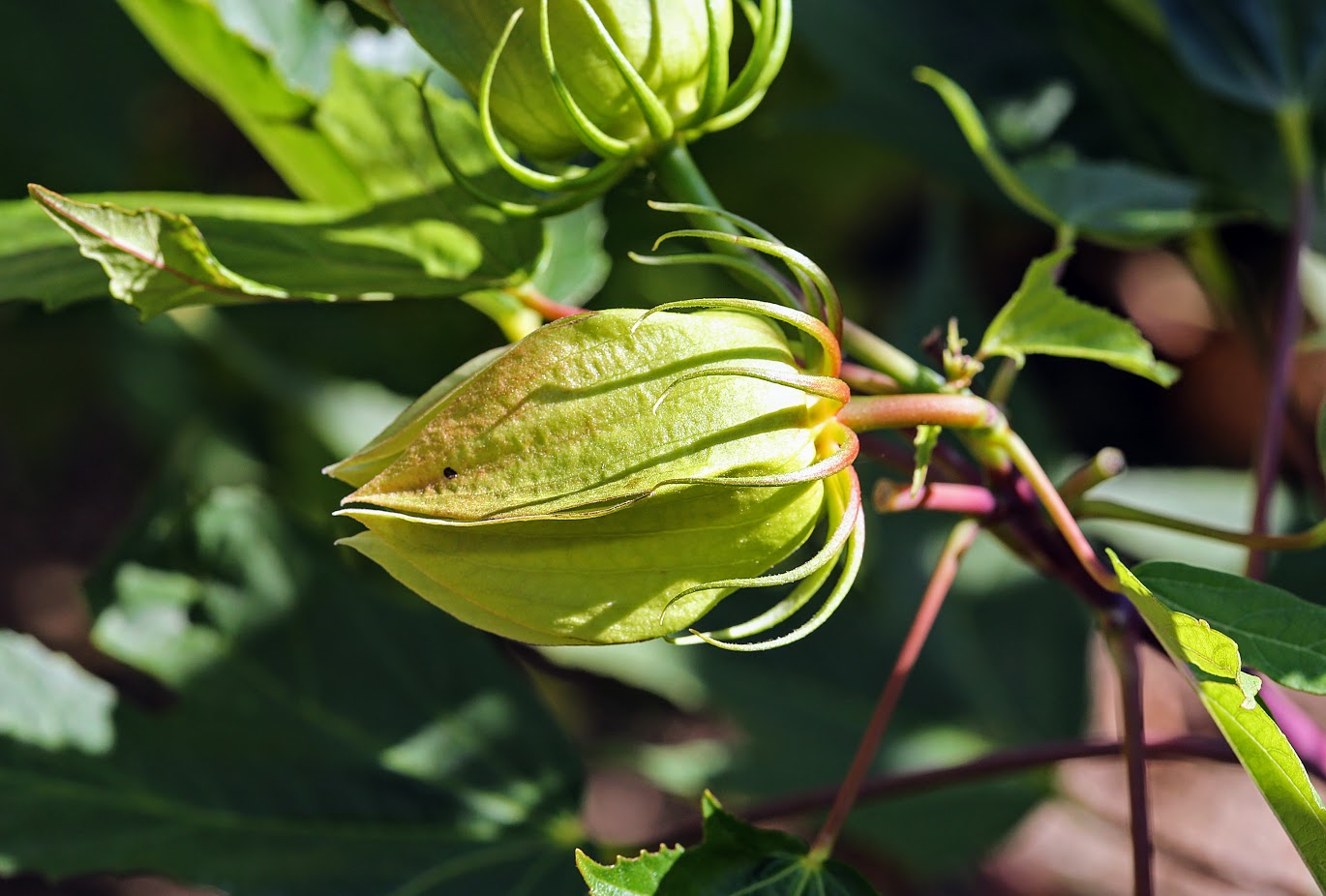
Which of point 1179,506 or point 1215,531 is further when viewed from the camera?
point 1179,506

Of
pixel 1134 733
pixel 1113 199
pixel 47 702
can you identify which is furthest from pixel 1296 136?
pixel 47 702

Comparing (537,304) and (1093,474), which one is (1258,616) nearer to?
(1093,474)

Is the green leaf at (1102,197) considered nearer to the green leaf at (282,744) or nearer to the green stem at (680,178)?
the green stem at (680,178)

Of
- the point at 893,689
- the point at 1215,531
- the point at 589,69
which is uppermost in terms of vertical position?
the point at 589,69

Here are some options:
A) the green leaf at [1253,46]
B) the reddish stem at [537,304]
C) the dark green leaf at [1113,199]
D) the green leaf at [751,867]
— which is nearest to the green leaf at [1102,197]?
the dark green leaf at [1113,199]

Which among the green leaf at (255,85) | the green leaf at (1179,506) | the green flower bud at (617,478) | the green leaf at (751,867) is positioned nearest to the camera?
the green flower bud at (617,478)
